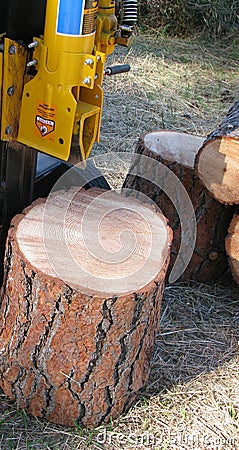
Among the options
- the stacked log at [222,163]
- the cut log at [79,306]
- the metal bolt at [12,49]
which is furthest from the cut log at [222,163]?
the metal bolt at [12,49]

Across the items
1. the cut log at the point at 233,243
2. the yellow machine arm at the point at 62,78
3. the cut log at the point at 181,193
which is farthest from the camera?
the cut log at the point at 181,193

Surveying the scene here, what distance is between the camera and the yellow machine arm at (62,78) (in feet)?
6.37

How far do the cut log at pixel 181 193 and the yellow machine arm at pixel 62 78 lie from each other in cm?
85

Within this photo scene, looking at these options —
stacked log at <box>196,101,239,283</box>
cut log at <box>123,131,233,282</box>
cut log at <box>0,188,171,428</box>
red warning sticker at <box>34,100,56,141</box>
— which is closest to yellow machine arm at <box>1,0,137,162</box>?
red warning sticker at <box>34,100,56,141</box>

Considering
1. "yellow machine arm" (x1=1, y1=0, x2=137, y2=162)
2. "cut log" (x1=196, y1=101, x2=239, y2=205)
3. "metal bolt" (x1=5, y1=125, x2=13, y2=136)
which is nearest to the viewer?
"yellow machine arm" (x1=1, y1=0, x2=137, y2=162)

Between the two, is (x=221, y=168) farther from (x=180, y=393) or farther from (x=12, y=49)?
(x=12, y=49)

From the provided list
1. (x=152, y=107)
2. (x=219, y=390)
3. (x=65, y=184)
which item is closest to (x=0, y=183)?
(x=65, y=184)

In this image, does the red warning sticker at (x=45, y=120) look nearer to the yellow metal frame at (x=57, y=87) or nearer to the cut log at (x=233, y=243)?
the yellow metal frame at (x=57, y=87)

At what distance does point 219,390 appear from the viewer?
2525 millimetres

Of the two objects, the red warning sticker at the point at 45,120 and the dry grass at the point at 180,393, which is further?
the dry grass at the point at 180,393

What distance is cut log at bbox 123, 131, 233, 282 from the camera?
2959 millimetres

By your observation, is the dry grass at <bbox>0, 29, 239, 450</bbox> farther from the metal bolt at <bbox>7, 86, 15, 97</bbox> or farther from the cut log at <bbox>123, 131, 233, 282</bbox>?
the metal bolt at <bbox>7, 86, 15, 97</bbox>

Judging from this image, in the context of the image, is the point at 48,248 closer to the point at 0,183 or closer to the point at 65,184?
the point at 0,183

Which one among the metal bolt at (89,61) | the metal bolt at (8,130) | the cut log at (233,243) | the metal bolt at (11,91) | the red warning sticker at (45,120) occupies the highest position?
the metal bolt at (89,61)
